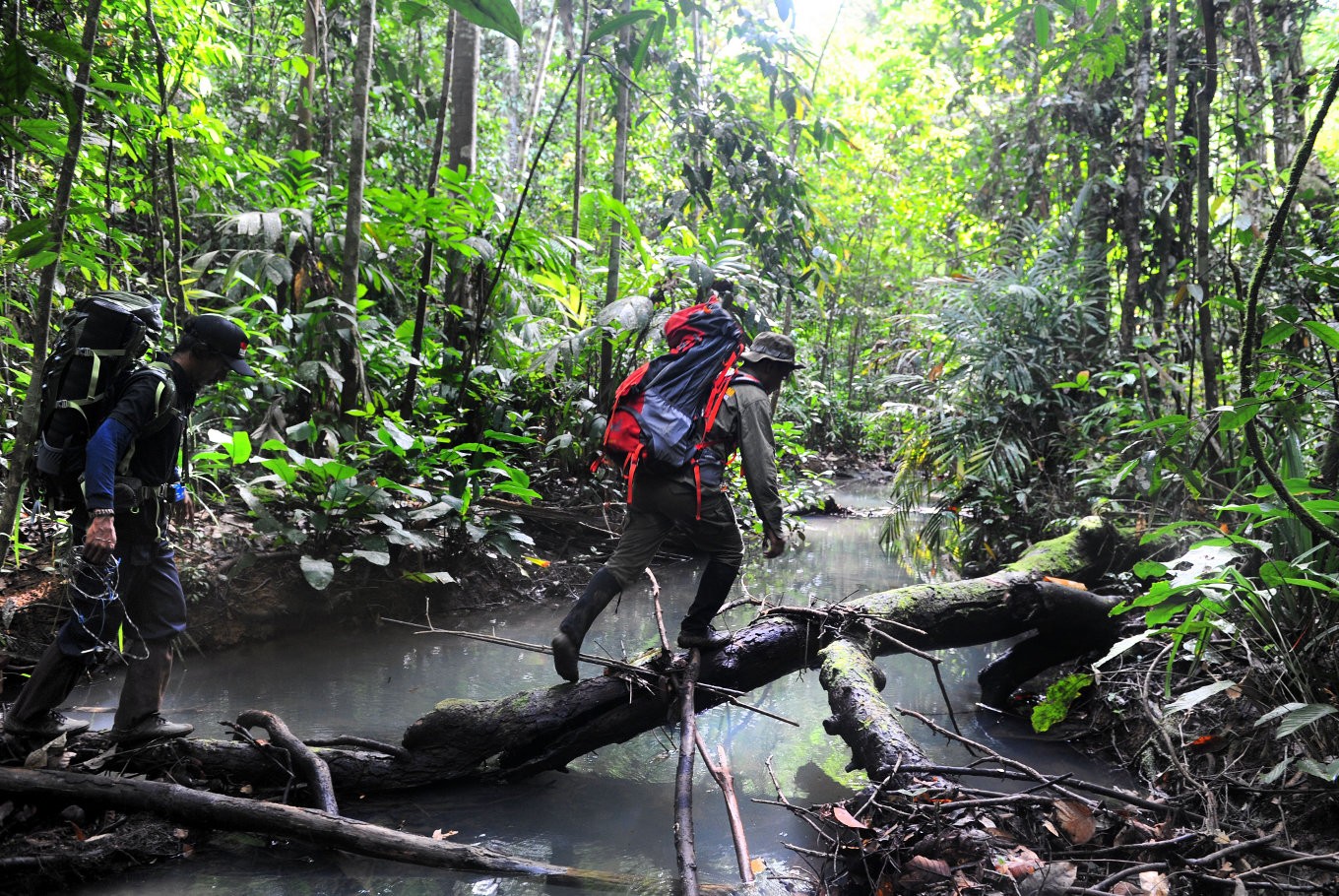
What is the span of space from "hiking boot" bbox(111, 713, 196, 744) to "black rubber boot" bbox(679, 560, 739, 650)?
2.23m

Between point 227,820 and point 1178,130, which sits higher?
point 1178,130

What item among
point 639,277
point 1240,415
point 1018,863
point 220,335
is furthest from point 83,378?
point 639,277

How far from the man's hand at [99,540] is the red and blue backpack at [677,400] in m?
2.09

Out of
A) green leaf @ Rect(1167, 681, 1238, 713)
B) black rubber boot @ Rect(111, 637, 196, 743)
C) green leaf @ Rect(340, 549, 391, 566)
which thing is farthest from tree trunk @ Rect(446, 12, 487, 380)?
green leaf @ Rect(1167, 681, 1238, 713)

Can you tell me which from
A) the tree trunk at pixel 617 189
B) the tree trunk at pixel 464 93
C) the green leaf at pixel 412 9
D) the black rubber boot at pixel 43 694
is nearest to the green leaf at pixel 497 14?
the green leaf at pixel 412 9

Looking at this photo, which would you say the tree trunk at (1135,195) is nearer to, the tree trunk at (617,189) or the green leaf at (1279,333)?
the tree trunk at (617,189)

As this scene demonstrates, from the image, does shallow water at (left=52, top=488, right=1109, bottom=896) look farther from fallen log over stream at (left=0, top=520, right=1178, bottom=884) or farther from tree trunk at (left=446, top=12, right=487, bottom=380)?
tree trunk at (left=446, top=12, right=487, bottom=380)

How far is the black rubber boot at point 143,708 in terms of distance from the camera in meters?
3.50

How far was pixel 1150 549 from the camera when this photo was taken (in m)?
5.71

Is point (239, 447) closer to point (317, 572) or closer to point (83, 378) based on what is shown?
point (317, 572)

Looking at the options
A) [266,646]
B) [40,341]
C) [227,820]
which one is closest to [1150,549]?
[227,820]

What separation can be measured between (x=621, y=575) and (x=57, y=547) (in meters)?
3.23

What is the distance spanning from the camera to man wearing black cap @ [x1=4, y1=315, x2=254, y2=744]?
3.30 m

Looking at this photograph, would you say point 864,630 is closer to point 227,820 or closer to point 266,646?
point 227,820
